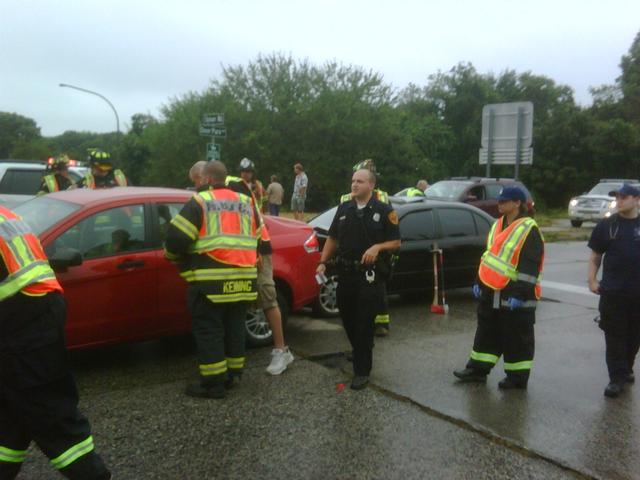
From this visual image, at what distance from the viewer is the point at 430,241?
8.78 m

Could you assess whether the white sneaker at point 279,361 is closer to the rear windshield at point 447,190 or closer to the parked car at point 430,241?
the parked car at point 430,241

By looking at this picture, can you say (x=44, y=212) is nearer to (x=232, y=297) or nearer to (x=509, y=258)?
(x=232, y=297)

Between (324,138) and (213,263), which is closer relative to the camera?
(213,263)

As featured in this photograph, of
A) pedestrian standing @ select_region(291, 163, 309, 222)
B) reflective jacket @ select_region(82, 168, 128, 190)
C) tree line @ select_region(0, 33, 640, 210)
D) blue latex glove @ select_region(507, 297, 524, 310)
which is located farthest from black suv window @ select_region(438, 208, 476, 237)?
tree line @ select_region(0, 33, 640, 210)

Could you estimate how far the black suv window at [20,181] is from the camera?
11.9 metres

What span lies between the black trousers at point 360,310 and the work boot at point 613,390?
187 centimetres

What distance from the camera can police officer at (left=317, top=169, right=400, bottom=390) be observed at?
534 centimetres

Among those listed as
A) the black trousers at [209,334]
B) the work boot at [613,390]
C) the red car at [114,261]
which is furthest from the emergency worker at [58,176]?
the work boot at [613,390]

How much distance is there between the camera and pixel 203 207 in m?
5.01

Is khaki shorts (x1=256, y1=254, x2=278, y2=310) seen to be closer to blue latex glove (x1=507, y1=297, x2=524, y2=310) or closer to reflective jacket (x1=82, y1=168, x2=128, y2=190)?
blue latex glove (x1=507, y1=297, x2=524, y2=310)

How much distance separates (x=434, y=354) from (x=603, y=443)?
7.44ft

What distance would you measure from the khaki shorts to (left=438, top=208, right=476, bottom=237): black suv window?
11.8 feet

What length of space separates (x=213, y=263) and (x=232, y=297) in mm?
293

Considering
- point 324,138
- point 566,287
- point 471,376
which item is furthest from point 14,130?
point 471,376
